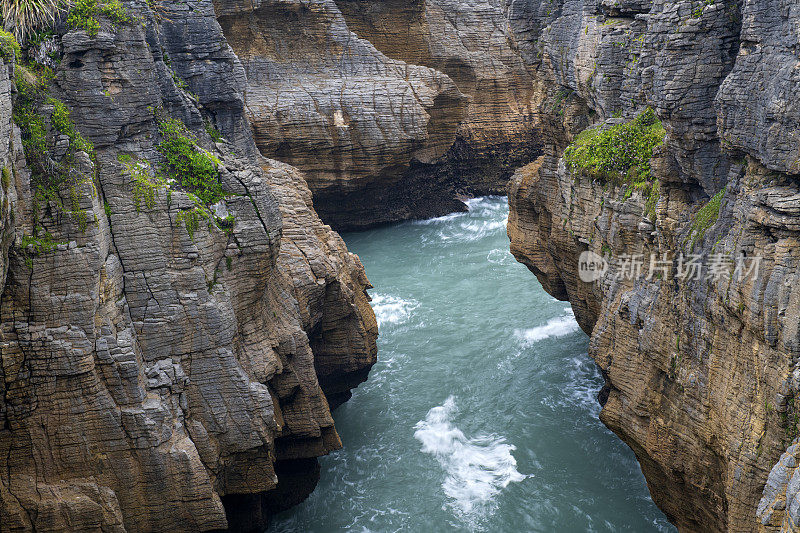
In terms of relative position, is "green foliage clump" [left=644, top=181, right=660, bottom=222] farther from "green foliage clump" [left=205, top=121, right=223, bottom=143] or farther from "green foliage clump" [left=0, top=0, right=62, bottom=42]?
"green foliage clump" [left=0, top=0, right=62, bottom=42]

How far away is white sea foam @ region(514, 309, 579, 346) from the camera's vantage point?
24078 mm

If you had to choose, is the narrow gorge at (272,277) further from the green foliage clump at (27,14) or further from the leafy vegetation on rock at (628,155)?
the green foliage clump at (27,14)

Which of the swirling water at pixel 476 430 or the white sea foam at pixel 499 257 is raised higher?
the white sea foam at pixel 499 257

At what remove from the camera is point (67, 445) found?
40.6 ft

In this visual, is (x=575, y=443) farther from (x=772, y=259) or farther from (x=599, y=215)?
(x=772, y=259)

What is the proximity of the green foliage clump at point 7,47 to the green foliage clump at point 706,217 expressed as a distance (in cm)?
1105

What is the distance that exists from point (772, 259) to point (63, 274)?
34.4ft

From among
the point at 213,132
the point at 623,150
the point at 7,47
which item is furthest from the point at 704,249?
the point at 7,47

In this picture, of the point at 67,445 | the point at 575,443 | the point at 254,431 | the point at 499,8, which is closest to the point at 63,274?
the point at 67,445

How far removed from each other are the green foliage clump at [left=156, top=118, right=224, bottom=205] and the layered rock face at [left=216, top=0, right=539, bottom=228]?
15941 millimetres

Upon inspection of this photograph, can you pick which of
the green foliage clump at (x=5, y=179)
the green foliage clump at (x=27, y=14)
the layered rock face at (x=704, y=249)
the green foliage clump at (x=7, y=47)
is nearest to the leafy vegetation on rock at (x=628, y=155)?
the layered rock face at (x=704, y=249)

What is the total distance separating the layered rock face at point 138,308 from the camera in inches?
474

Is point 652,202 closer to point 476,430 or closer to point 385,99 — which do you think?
point 476,430

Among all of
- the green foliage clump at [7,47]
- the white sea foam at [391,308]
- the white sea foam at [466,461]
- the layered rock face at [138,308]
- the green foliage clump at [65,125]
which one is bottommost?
the white sea foam at [466,461]
